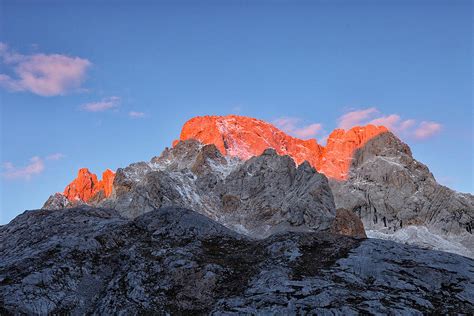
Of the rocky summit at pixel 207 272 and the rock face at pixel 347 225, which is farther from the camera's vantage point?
the rock face at pixel 347 225

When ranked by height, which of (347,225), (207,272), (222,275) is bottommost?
(222,275)

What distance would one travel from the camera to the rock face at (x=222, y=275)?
52.4 ft

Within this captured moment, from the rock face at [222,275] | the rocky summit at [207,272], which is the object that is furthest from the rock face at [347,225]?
the rock face at [222,275]

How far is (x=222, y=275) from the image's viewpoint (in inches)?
730

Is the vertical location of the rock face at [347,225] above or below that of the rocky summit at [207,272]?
above

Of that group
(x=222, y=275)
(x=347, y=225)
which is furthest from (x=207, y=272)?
(x=347, y=225)

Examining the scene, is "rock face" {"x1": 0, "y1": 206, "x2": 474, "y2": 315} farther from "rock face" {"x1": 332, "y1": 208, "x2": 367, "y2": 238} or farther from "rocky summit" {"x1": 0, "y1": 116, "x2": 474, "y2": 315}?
"rock face" {"x1": 332, "y1": 208, "x2": 367, "y2": 238}

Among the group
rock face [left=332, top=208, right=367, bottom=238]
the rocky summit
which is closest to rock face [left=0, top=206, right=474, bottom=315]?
the rocky summit

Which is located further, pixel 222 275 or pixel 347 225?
pixel 347 225

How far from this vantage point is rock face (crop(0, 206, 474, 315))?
16.0m

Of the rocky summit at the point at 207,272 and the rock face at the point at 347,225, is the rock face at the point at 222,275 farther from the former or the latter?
the rock face at the point at 347,225

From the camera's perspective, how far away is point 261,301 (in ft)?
52.4

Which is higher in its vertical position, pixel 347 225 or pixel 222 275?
pixel 347 225

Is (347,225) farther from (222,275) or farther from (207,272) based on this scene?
(207,272)
